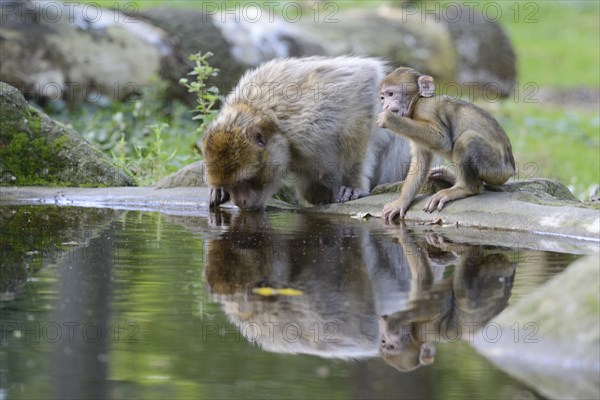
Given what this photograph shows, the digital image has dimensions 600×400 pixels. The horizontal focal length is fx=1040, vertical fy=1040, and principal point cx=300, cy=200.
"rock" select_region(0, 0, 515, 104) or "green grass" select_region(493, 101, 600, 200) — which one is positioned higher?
"rock" select_region(0, 0, 515, 104)

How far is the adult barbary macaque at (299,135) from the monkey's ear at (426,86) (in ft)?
3.02

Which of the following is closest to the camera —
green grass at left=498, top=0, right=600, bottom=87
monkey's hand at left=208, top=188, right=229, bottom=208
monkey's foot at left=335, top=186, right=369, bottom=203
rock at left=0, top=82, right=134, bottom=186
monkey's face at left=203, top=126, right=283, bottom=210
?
monkey's face at left=203, top=126, right=283, bottom=210

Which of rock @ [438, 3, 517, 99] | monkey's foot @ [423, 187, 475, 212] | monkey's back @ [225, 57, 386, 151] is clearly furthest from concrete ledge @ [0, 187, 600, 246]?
rock @ [438, 3, 517, 99]

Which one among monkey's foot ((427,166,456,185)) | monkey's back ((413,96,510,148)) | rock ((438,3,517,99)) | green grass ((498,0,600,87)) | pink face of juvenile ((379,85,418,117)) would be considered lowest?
green grass ((498,0,600,87))

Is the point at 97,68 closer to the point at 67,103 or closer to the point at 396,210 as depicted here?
the point at 67,103

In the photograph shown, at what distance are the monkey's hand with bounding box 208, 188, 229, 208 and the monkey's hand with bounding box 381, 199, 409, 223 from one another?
1.19m

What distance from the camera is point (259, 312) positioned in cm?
434

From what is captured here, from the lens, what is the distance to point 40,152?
808 cm

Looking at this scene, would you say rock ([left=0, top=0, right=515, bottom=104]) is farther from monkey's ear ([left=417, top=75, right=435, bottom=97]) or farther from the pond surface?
monkey's ear ([left=417, top=75, right=435, bottom=97])

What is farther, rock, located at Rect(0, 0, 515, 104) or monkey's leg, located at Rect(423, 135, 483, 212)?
rock, located at Rect(0, 0, 515, 104)

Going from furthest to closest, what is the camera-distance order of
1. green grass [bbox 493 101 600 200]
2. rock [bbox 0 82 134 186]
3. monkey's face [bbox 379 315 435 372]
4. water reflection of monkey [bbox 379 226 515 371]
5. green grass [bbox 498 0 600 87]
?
green grass [bbox 498 0 600 87] → green grass [bbox 493 101 600 200] → rock [bbox 0 82 134 186] → water reflection of monkey [bbox 379 226 515 371] → monkey's face [bbox 379 315 435 372]

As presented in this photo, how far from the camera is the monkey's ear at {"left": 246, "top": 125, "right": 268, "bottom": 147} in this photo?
23.2ft

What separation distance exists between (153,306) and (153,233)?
1836 mm

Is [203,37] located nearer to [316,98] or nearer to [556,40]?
[316,98]
